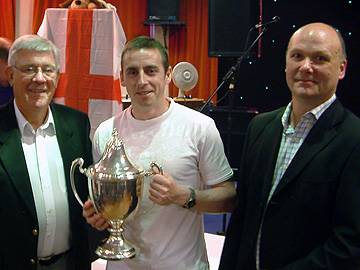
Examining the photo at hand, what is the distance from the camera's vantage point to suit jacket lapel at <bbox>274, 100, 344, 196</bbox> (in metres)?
1.41

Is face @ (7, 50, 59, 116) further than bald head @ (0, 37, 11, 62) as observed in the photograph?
No

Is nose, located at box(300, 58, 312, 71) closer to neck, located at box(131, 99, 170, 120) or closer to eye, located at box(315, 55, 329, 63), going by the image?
eye, located at box(315, 55, 329, 63)

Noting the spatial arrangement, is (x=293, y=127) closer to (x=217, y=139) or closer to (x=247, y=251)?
(x=217, y=139)

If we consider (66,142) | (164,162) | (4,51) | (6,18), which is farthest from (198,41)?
(164,162)

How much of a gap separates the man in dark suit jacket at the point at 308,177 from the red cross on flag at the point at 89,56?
83.1 inches

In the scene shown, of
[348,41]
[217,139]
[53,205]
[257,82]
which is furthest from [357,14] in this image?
[53,205]

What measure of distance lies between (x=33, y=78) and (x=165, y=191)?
0.61 m

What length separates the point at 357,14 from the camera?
16.7 feet

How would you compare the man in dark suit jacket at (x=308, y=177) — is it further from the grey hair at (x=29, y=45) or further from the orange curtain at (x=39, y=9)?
the orange curtain at (x=39, y=9)

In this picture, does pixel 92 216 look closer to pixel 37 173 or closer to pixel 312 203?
pixel 37 173

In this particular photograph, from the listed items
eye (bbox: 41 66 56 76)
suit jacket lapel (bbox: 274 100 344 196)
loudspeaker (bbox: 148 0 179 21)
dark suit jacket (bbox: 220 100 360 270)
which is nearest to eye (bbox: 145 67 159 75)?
eye (bbox: 41 66 56 76)

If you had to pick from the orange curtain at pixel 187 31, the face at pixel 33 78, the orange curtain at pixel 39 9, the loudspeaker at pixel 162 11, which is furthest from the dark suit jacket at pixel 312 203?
the orange curtain at pixel 39 9

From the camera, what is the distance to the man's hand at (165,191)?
5.11 ft

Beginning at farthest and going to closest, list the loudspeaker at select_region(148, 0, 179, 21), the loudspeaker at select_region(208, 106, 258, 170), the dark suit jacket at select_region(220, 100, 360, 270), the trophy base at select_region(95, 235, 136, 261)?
the loudspeaker at select_region(148, 0, 179, 21), the loudspeaker at select_region(208, 106, 258, 170), the trophy base at select_region(95, 235, 136, 261), the dark suit jacket at select_region(220, 100, 360, 270)
